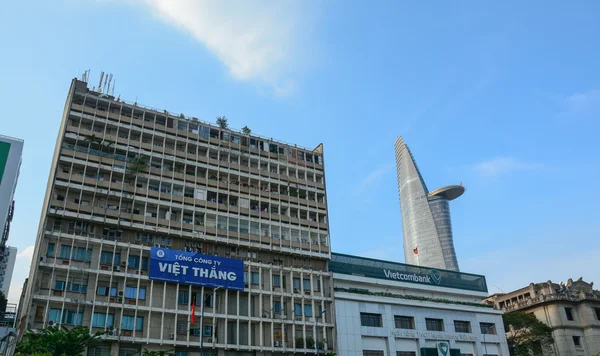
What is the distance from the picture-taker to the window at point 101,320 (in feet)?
181

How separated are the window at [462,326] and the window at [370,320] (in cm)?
1440

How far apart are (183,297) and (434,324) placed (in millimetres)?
38307

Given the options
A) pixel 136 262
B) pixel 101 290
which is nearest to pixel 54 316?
pixel 101 290

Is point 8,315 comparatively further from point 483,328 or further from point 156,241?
point 483,328

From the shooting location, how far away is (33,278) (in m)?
54.2

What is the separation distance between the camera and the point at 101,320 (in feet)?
182

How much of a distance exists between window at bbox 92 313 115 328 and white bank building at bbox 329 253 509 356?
92.4 feet

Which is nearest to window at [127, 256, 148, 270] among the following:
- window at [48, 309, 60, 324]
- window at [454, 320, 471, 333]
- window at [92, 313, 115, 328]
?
window at [92, 313, 115, 328]

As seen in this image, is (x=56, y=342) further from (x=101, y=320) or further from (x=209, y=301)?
(x=209, y=301)

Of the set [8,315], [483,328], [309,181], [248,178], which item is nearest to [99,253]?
[248,178]

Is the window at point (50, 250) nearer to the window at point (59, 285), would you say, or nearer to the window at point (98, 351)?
the window at point (59, 285)

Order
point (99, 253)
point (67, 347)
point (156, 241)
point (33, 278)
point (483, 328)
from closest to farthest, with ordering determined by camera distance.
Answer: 1. point (67, 347)
2. point (33, 278)
3. point (99, 253)
4. point (156, 241)
5. point (483, 328)

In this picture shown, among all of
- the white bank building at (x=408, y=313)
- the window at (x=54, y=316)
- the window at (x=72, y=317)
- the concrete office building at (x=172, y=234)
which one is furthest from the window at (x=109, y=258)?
the white bank building at (x=408, y=313)

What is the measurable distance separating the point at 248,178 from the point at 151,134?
14.3 m
